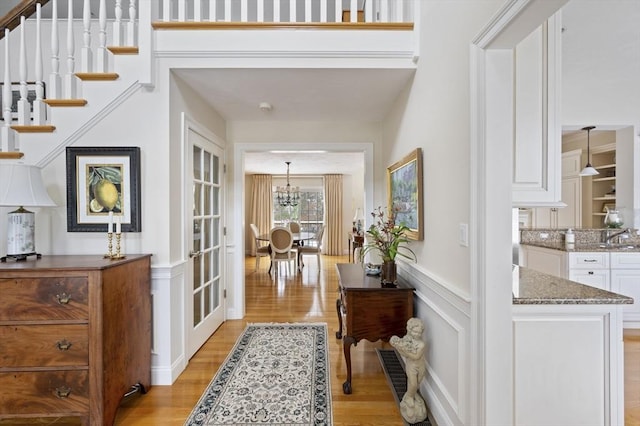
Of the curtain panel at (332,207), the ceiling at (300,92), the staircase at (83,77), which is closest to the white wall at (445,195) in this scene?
the ceiling at (300,92)

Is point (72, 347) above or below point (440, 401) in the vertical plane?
above

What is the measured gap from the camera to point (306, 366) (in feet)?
7.68

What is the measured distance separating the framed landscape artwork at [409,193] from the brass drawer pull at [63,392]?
2.27 metres

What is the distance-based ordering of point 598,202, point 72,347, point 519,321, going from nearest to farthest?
point 519,321
point 72,347
point 598,202

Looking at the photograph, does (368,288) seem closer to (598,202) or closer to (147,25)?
(147,25)

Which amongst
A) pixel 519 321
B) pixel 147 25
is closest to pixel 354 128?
pixel 147 25

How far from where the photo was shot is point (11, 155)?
2.08 m

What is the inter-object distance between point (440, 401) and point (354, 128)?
2.73m

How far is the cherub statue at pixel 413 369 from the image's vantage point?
1.74m

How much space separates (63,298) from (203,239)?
126 centimetres

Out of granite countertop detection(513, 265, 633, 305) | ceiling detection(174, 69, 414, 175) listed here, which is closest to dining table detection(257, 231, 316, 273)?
ceiling detection(174, 69, 414, 175)

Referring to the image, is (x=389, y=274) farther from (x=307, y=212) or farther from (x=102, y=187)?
(x=307, y=212)

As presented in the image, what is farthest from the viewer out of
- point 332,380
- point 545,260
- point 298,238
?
point 298,238

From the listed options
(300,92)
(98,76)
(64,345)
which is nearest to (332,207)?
(300,92)
